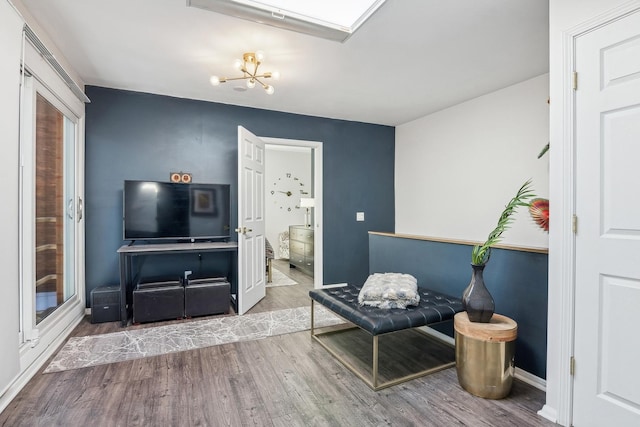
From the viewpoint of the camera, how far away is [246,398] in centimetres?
209

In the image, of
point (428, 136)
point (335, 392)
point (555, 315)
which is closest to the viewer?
point (555, 315)

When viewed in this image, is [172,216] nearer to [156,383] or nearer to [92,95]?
[92,95]

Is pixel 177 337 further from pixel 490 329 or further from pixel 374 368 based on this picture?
pixel 490 329

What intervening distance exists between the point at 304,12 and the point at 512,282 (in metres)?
2.40

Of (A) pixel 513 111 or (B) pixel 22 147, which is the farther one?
(A) pixel 513 111

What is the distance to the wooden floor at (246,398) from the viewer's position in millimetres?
1864

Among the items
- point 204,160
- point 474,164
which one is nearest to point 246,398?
point 204,160

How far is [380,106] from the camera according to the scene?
4332 mm

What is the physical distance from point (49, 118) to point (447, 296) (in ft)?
12.2

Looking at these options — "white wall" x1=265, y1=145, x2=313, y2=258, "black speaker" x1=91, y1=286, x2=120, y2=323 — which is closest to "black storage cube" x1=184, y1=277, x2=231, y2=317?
"black speaker" x1=91, y1=286, x2=120, y2=323

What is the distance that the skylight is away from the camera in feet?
7.01

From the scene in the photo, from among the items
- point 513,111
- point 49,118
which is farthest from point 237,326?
point 513,111

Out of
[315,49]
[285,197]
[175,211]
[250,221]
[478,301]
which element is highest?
[315,49]

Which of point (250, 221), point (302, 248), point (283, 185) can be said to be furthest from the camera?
point (283, 185)
